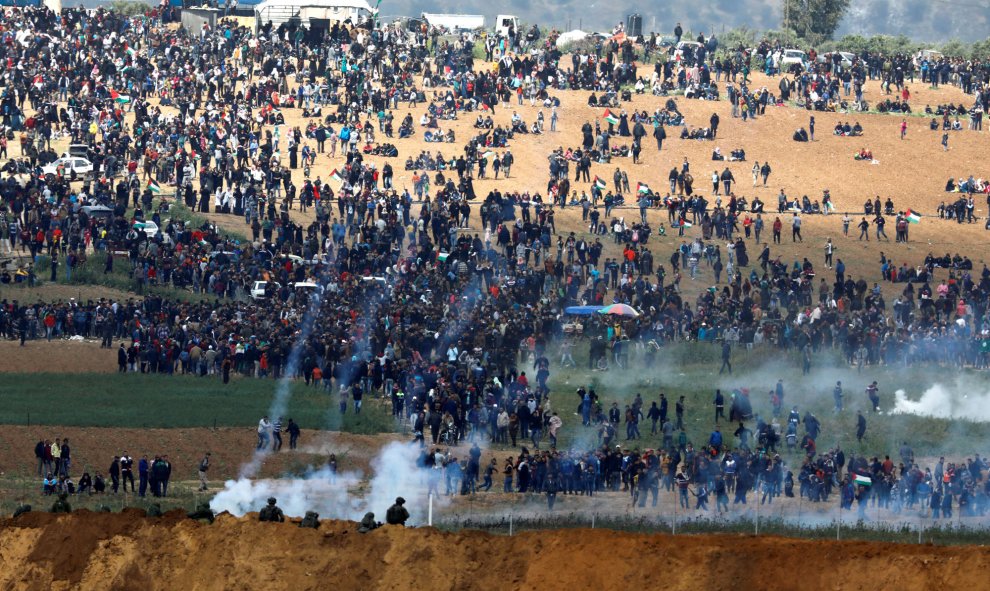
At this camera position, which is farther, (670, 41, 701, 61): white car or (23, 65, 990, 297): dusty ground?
(670, 41, 701, 61): white car

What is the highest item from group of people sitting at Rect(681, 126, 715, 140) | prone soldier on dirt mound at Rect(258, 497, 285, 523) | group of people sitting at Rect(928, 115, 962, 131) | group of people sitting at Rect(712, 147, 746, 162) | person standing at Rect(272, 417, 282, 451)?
group of people sitting at Rect(928, 115, 962, 131)

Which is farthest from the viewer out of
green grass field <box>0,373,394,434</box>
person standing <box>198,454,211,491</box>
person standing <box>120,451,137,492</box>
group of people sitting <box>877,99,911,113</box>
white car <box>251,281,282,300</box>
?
group of people sitting <box>877,99,911,113</box>

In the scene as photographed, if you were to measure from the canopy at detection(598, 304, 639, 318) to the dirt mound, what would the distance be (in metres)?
28.5

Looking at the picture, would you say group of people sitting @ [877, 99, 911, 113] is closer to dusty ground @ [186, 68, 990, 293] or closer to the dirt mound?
dusty ground @ [186, 68, 990, 293]

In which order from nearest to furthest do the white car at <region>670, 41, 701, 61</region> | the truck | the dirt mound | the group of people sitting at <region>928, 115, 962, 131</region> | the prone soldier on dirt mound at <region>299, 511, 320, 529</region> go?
the dirt mound < the prone soldier on dirt mound at <region>299, 511, 320, 529</region> < the group of people sitting at <region>928, 115, 962, 131</region> < the white car at <region>670, 41, 701, 61</region> < the truck

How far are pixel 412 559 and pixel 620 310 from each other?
29.6 metres

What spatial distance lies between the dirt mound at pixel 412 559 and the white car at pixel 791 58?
6711cm

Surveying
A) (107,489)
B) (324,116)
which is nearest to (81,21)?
(324,116)

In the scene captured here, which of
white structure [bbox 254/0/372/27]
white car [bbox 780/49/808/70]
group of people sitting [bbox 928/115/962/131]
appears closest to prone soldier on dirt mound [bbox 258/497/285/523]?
group of people sitting [bbox 928/115/962/131]

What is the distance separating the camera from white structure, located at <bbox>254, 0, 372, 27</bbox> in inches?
3469

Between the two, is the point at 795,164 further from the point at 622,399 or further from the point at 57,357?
the point at 57,357

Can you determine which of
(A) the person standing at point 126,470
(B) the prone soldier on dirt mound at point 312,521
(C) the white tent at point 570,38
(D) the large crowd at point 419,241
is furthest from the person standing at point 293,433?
(C) the white tent at point 570,38

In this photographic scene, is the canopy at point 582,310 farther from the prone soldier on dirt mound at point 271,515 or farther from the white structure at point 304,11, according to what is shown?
the white structure at point 304,11

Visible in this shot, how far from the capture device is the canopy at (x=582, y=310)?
177 feet
